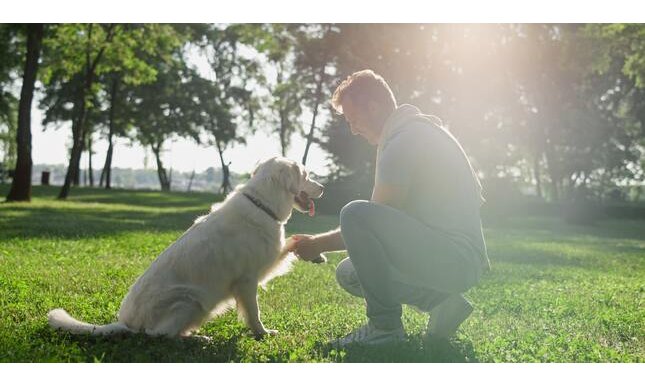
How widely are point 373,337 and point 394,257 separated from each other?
0.69 meters

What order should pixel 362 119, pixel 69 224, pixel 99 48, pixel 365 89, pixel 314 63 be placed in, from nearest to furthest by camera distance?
pixel 365 89 < pixel 362 119 < pixel 69 224 < pixel 99 48 < pixel 314 63

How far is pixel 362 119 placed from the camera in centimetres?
514

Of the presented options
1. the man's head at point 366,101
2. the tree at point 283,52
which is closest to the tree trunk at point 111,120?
the tree at point 283,52

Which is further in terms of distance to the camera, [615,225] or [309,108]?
[309,108]

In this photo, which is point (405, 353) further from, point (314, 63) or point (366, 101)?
point (314, 63)

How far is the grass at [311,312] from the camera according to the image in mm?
4664

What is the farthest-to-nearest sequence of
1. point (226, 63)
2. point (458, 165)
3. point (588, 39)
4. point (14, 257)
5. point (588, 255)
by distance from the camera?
point (226, 63)
point (588, 39)
point (588, 255)
point (14, 257)
point (458, 165)

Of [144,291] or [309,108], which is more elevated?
[309,108]

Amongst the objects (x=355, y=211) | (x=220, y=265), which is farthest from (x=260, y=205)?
(x=355, y=211)

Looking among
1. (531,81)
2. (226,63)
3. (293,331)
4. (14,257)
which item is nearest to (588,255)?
(293,331)

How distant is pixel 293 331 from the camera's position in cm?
552

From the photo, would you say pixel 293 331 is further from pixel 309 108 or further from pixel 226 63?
pixel 226 63

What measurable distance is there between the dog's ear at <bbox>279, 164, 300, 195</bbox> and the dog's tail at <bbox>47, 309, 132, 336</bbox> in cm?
176
